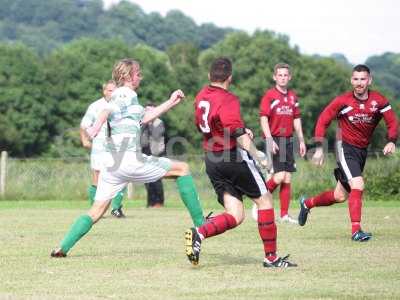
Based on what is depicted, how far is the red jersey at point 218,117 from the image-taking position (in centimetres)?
1074

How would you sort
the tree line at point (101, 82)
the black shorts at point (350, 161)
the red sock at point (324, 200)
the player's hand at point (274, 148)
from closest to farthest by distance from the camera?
1. the black shorts at point (350, 161)
2. the red sock at point (324, 200)
3. the player's hand at point (274, 148)
4. the tree line at point (101, 82)

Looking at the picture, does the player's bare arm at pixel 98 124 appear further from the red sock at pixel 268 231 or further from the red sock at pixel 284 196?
the red sock at pixel 284 196

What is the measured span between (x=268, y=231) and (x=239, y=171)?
2.17ft

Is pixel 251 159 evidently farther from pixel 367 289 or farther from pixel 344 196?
pixel 344 196

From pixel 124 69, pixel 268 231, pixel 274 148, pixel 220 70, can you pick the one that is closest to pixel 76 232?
pixel 124 69

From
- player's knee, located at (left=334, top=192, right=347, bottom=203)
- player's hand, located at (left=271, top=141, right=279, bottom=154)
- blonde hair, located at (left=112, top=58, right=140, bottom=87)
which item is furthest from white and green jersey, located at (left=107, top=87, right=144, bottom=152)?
player's hand, located at (left=271, top=141, right=279, bottom=154)

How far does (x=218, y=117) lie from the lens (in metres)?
10.9

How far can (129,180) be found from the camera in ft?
40.5

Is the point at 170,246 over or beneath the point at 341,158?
beneath

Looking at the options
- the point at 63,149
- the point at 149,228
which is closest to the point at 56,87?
the point at 63,149

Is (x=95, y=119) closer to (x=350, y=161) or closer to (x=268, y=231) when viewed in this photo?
(x=350, y=161)

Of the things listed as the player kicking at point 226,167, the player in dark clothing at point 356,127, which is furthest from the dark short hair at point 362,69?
the player kicking at point 226,167

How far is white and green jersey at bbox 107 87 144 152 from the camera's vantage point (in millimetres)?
12234

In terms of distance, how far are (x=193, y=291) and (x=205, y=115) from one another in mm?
2271
